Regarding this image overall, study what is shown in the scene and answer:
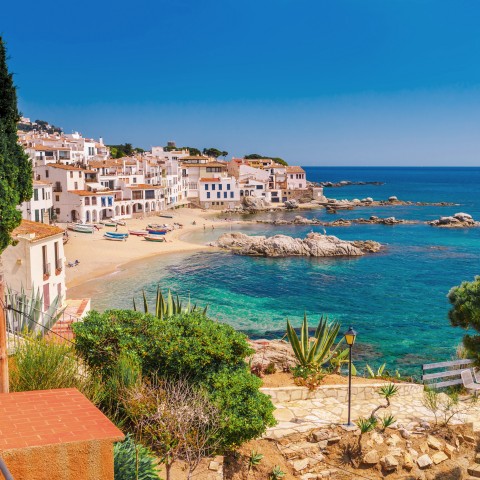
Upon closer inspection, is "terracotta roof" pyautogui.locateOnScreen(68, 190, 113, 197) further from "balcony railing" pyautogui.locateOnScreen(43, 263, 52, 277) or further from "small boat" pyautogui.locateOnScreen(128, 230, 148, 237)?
"balcony railing" pyautogui.locateOnScreen(43, 263, 52, 277)

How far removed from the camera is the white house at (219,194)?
101 metres

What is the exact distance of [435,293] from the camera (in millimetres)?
40281

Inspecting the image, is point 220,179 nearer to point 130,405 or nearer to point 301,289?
point 301,289

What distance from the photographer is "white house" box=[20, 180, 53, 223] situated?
5400cm

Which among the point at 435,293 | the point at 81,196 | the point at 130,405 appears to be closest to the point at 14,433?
the point at 130,405

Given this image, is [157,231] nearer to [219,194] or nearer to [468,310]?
[219,194]

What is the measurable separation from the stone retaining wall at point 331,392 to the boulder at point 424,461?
302 cm

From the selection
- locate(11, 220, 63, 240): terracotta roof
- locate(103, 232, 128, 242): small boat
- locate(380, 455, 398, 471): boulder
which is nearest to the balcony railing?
locate(11, 220, 63, 240): terracotta roof

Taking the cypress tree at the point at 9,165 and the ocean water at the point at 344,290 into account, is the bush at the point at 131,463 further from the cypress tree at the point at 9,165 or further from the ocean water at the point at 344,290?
the ocean water at the point at 344,290

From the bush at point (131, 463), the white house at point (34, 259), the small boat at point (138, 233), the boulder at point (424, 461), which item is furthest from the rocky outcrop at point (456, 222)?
the bush at point (131, 463)

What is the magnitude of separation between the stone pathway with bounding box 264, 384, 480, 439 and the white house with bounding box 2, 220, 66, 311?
1118 cm

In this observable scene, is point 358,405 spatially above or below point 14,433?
below

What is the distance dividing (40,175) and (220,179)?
39776 mm

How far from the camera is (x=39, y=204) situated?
183ft
